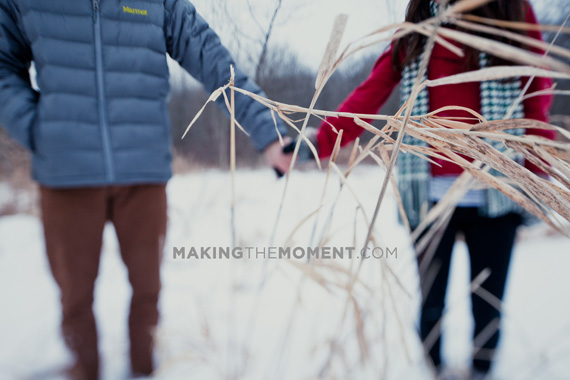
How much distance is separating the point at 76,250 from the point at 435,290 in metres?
0.90

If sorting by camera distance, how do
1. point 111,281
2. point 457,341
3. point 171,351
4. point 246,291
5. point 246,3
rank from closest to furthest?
point 246,3 → point 171,351 → point 457,341 → point 246,291 → point 111,281

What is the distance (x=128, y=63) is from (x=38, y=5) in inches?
4.4

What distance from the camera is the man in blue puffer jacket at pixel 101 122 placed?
0.30 metres

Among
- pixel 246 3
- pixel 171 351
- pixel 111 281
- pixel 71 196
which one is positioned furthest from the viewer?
pixel 111 281

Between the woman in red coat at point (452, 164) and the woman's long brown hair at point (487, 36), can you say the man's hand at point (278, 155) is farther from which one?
the woman's long brown hair at point (487, 36)

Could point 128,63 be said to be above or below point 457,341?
above

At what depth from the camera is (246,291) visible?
1081mm

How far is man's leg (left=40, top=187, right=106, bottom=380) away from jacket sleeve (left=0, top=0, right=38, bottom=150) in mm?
140

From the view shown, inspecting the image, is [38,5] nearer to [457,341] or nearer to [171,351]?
[171,351]

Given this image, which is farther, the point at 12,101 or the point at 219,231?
the point at 219,231

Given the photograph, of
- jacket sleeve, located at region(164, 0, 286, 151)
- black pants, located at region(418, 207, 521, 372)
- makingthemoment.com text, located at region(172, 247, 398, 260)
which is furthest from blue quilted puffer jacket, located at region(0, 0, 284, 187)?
black pants, located at region(418, 207, 521, 372)

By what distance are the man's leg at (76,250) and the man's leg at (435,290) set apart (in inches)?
31.1

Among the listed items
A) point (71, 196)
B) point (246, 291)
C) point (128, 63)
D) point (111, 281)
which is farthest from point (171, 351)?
point (128, 63)

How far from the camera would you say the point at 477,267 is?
677mm
